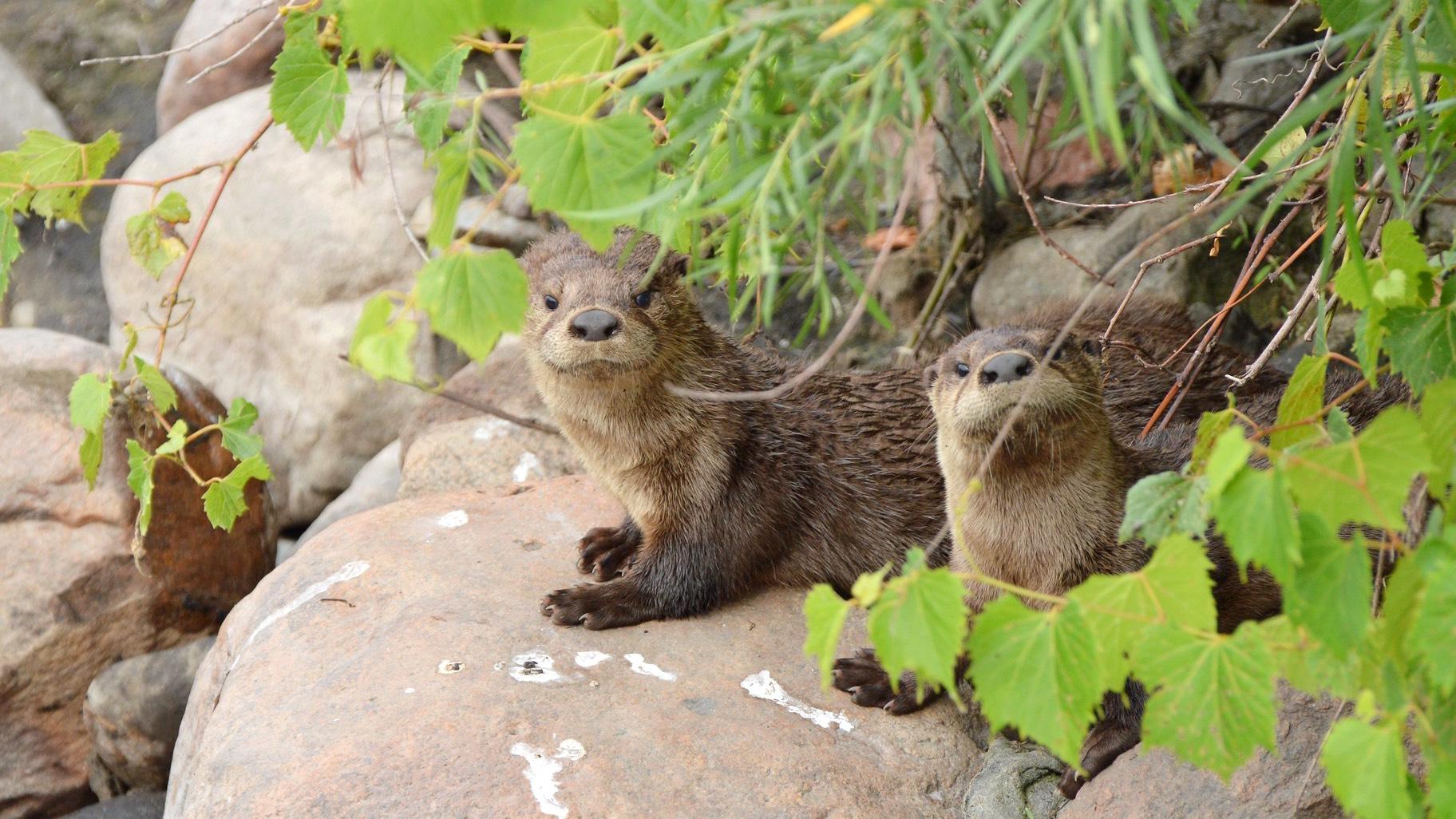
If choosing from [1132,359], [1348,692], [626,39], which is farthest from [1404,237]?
[1132,359]

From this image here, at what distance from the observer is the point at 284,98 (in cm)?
231

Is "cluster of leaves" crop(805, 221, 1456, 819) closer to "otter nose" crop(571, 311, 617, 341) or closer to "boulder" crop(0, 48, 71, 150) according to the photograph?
"otter nose" crop(571, 311, 617, 341)

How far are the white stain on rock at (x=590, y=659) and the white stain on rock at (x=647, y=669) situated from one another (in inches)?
2.0

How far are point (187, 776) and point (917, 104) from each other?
2450 mm

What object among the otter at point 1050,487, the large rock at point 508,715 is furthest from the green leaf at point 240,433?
the otter at point 1050,487

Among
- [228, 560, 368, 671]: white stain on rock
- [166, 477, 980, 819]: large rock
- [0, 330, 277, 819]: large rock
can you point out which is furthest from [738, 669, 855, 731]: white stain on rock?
[0, 330, 277, 819]: large rock

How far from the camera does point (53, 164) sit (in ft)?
8.31

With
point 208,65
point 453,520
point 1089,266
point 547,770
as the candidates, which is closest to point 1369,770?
point 547,770

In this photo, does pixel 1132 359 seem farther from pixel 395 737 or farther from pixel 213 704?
pixel 213 704

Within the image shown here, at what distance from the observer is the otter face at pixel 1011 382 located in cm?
256

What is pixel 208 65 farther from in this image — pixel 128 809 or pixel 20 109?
pixel 128 809

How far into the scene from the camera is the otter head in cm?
316

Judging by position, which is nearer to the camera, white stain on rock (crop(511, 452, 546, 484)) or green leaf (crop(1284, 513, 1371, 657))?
green leaf (crop(1284, 513, 1371, 657))

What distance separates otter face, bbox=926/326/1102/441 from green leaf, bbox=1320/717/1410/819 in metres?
1.14
